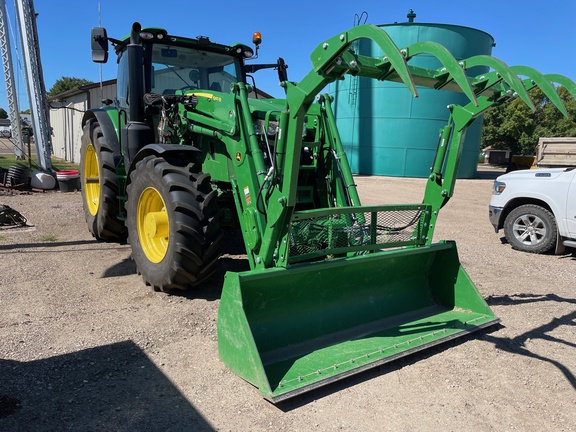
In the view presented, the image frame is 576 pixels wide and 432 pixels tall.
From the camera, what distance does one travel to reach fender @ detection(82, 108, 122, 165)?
6.29 m

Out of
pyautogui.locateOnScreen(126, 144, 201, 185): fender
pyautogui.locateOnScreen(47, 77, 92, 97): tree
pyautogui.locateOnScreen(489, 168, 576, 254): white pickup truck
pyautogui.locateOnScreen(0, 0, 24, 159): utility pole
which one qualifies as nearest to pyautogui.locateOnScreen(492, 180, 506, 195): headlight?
pyautogui.locateOnScreen(489, 168, 576, 254): white pickup truck

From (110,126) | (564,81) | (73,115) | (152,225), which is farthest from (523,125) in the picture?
(152,225)

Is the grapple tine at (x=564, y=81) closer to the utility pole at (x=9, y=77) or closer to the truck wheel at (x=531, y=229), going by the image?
the truck wheel at (x=531, y=229)

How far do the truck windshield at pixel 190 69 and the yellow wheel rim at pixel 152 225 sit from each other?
1.52 meters

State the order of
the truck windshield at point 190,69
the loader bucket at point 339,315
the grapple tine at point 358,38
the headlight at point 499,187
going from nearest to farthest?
the grapple tine at point 358,38 → the loader bucket at point 339,315 → the truck windshield at point 190,69 → the headlight at point 499,187

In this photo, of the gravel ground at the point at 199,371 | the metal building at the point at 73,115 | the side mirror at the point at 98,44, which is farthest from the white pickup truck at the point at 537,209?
the metal building at the point at 73,115

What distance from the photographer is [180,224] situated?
4199 millimetres

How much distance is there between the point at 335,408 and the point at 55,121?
26291 mm

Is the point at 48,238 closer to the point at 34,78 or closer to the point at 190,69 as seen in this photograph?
the point at 190,69

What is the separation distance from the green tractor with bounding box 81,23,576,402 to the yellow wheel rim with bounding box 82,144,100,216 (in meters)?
1.91

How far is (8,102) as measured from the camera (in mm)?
15000

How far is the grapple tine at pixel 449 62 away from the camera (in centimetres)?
286

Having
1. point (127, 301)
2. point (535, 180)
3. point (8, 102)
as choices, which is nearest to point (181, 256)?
point (127, 301)

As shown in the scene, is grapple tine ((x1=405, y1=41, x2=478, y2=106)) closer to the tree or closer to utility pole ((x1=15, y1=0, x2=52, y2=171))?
utility pole ((x1=15, y1=0, x2=52, y2=171))
